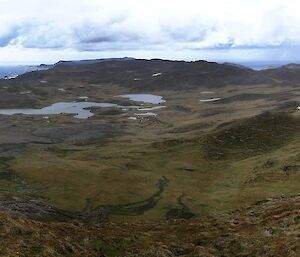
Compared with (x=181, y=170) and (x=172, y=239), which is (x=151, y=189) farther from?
(x=172, y=239)

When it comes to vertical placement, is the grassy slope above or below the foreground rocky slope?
below

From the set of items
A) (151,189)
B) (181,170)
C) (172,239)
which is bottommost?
(181,170)

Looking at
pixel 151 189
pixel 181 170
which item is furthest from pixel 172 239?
pixel 181 170

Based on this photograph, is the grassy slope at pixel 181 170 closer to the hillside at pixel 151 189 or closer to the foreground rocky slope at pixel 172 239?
the hillside at pixel 151 189

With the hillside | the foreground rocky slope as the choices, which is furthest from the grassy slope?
the foreground rocky slope

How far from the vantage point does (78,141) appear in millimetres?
162250

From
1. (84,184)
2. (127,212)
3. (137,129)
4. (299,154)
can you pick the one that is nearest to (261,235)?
(127,212)

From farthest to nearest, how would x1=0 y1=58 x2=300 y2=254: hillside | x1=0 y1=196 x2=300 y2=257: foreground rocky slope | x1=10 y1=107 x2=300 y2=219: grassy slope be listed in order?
x1=10 y1=107 x2=300 y2=219: grassy slope, x1=0 y1=58 x2=300 y2=254: hillside, x1=0 y1=196 x2=300 y2=257: foreground rocky slope

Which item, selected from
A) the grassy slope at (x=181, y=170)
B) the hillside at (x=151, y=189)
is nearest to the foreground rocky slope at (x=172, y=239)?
the hillside at (x=151, y=189)

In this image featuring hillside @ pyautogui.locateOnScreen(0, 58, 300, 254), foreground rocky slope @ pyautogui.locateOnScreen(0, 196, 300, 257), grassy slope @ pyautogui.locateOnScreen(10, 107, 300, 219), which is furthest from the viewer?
grassy slope @ pyautogui.locateOnScreen(10, 107, 300, 219)

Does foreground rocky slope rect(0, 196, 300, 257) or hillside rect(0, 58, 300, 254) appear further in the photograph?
hillside rect(0, 58, 300, 254)

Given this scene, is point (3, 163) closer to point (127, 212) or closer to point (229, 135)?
point (127, 212)

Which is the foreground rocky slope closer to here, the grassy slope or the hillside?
the hillside

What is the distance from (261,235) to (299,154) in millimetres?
68592
